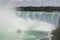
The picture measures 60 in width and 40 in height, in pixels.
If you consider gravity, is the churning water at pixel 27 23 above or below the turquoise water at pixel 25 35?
above

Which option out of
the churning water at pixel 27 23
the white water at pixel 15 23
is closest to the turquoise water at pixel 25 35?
the churning water at pixel 27 23

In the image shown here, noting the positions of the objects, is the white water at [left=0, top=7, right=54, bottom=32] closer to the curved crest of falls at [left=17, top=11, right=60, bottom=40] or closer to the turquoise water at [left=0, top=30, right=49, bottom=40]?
the curved crest of falls at [left=17, top=11, right=60, bottom=40]

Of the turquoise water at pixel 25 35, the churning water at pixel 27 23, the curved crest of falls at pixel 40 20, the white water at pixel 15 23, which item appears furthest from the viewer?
the white water at pixel 15 23

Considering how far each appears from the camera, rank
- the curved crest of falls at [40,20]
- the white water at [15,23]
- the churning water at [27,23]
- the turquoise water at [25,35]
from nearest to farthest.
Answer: the turquoise water at [25,35] < the churning water at [27,23] < the curved crest of falls at [40,20] < the white water at [15,23]

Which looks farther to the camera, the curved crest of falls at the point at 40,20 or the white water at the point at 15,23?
the white water at the point at 15,23

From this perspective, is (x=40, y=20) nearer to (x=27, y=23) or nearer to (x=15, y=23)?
(x=27, y=23)

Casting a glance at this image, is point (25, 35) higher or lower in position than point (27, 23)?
lower

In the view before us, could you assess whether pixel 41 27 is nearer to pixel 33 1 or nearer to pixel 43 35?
pixel 43 35

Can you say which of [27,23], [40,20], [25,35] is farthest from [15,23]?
[25,35]

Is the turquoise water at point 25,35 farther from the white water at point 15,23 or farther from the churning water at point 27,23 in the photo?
the white water at point 15,23
